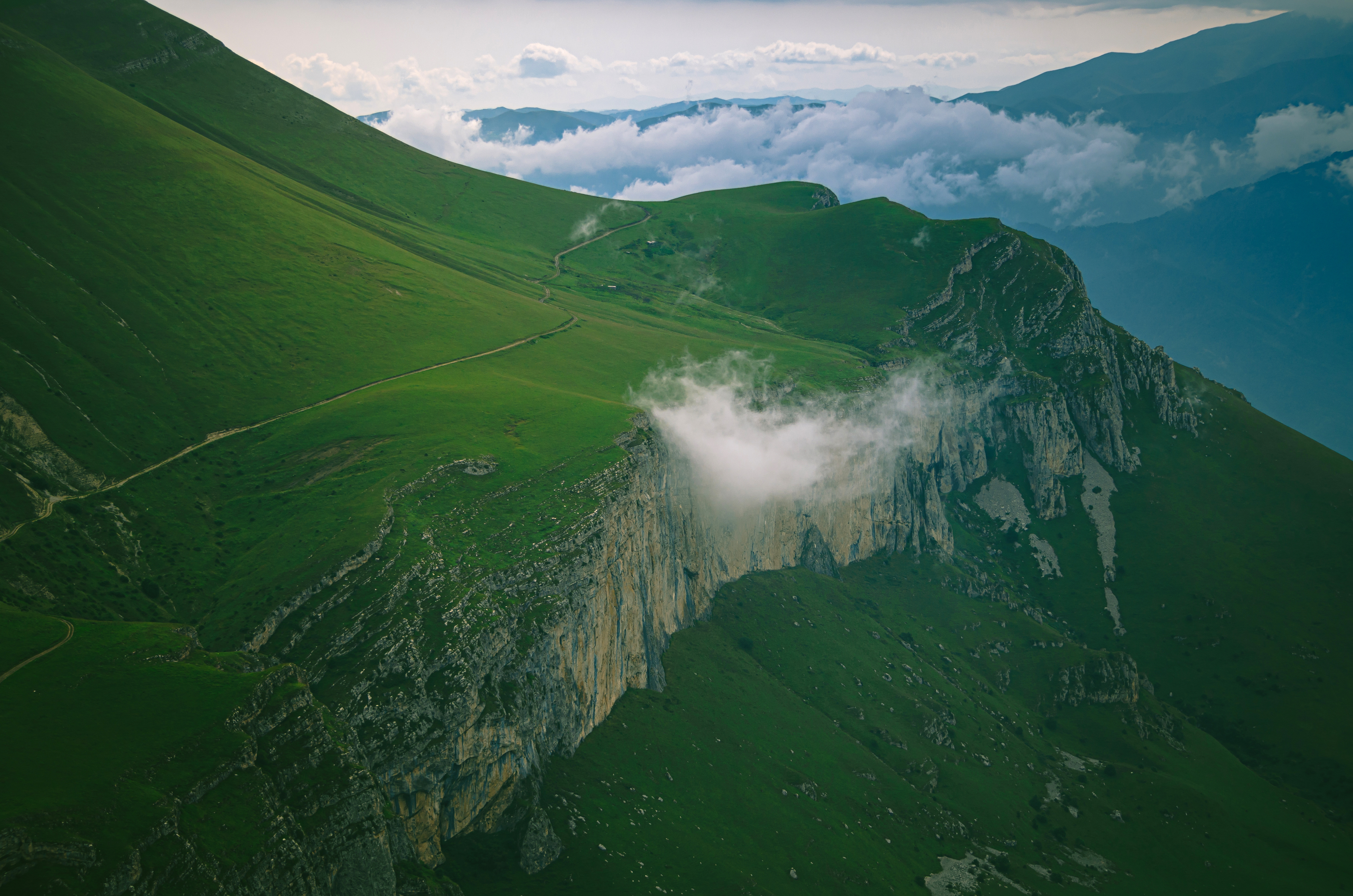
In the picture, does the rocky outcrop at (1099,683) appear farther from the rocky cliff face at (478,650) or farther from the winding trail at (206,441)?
the winding trail at (206,441)

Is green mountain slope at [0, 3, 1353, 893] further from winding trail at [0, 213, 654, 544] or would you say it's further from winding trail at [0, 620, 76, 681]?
winding trail at [0, 213, 654, 544]

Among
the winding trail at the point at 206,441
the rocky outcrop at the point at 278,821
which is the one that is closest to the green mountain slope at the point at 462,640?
the rocky outcrop at the point at 278,821

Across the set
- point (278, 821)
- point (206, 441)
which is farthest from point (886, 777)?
point (206, 441)

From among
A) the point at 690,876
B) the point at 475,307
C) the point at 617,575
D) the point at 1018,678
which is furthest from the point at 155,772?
the point at 1018,678

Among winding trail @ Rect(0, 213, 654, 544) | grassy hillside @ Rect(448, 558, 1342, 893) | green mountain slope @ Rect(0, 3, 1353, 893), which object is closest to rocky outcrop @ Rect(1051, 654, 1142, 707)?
green mountain slope @ Rect(0, 3, 1353, 893)

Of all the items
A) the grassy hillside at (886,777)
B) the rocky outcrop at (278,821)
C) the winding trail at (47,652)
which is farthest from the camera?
the grassy hillside at (886,777)

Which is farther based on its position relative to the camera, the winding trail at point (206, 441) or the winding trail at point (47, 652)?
the winding trail at point (206, 441)

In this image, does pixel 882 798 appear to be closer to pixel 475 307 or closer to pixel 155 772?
pixel 155 772
